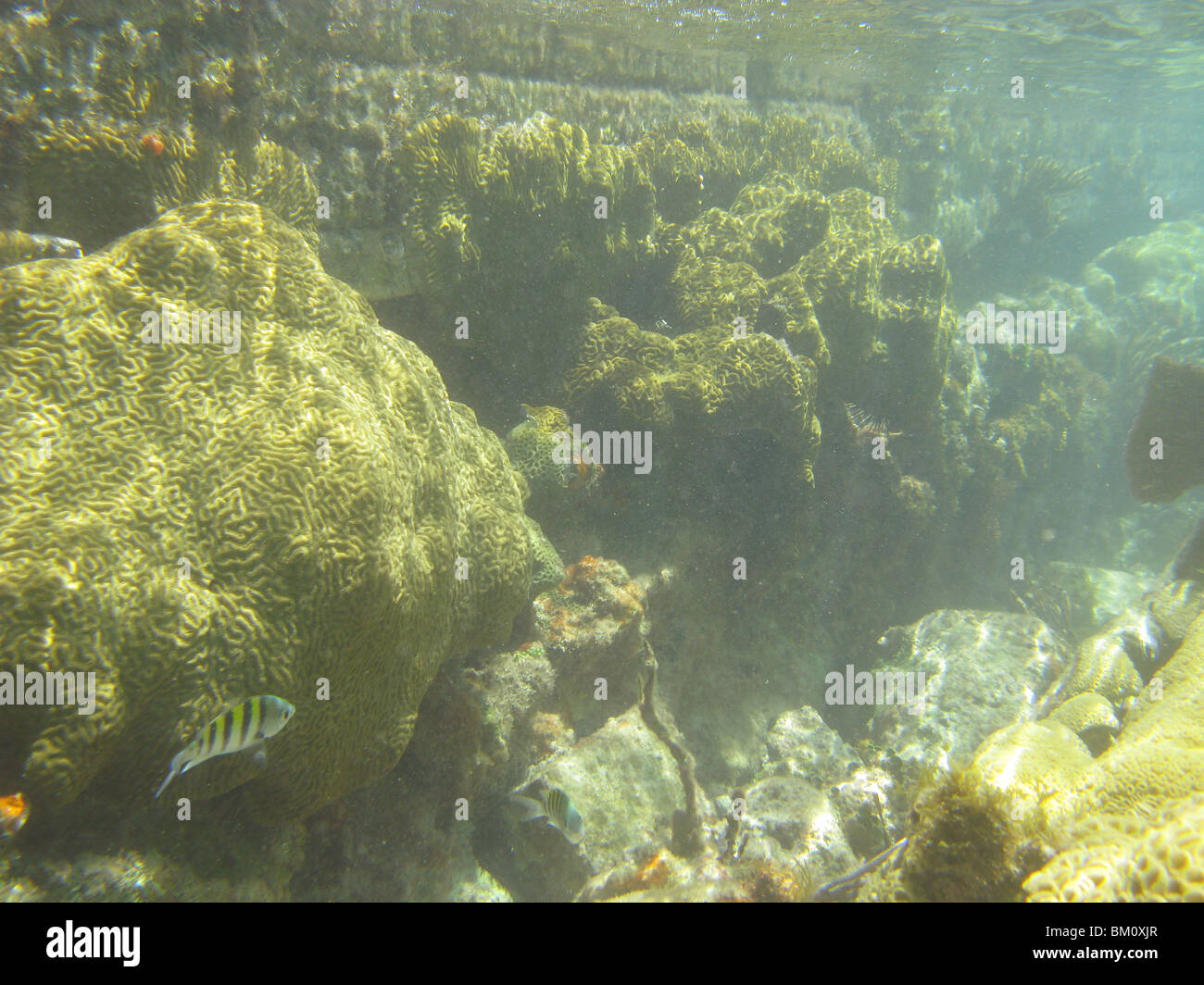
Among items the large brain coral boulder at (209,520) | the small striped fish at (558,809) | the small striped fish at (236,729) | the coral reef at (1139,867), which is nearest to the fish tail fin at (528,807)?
the small striped fish at (558,809)

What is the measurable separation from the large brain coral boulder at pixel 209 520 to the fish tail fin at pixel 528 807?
1.40 metres

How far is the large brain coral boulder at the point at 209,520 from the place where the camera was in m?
2.89

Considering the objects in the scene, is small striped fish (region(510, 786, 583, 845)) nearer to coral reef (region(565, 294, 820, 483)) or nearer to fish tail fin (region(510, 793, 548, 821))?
fish tail fin (region(510, 793, 548, 821))

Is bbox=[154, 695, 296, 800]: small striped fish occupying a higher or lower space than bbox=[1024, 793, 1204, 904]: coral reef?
higher

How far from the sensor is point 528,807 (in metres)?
4.94

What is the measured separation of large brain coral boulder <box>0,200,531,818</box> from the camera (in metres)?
2.89

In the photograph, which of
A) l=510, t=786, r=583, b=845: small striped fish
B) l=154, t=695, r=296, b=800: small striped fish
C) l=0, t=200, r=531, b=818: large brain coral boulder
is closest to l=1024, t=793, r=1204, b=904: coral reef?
l=510, t=786, r=583, b=845: small striped fish

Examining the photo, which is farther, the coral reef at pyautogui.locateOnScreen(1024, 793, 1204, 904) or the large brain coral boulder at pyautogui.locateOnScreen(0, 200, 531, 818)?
the large brain coral boulder at pyautogui.locateOnScreen(0, 200, 531, 818)

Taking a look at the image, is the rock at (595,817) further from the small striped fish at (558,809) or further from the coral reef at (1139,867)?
the coral reef at (1139,867)

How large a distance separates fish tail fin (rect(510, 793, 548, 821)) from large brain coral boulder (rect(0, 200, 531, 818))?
1.40m

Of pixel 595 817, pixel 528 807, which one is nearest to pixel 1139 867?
pixel 528 807
